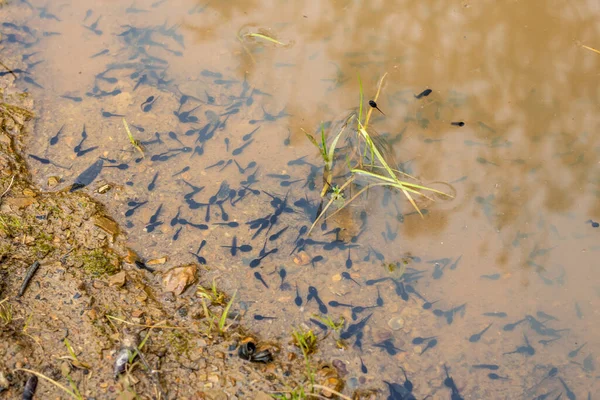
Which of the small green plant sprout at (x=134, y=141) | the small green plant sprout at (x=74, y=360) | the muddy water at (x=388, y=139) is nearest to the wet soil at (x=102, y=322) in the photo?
the small green plant sprout at (x=74, y=360)

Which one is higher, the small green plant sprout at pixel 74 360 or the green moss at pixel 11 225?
the green moss at pixel 11 225

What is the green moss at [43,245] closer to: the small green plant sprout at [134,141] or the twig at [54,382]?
the twig at [54,382]

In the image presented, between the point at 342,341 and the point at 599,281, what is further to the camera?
the point at 599,281

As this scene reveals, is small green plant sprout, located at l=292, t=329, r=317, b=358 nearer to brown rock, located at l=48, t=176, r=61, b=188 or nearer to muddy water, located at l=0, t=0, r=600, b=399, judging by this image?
muddy water, located at l=0, t=0, r=600, b=399

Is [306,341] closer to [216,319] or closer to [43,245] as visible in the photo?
[216,319]

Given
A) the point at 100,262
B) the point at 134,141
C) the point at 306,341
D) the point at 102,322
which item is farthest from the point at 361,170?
the point at 102,322

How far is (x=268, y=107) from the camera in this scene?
6000 millimetres

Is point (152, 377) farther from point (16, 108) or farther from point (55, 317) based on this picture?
point (16, 108)

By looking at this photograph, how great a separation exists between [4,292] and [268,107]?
3465 millimetres

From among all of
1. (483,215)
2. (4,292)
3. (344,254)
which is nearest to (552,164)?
(483,215)

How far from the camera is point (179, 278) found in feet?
14.6

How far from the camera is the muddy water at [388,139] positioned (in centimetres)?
443

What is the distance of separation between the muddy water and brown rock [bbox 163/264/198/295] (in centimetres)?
18

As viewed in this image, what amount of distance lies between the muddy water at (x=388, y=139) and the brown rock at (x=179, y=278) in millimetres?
176
